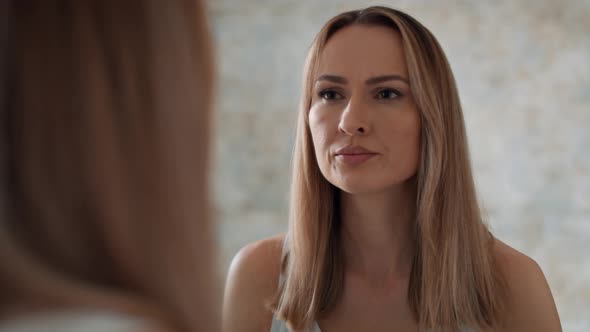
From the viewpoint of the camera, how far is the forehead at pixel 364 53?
144 centimetres

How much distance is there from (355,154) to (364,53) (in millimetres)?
245

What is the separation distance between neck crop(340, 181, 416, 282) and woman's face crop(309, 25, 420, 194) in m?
0.08

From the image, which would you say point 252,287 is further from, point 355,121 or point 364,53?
point 364,53

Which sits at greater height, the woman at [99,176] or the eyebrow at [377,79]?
the eyebrow at [377,79]

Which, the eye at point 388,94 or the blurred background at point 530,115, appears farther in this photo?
the blurred background at point 530,115

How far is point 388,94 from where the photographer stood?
57.1 inches

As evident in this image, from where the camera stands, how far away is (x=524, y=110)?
3.08m

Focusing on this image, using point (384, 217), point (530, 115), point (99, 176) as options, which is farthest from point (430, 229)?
point (530, 115)

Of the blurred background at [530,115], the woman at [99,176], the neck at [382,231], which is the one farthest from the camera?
the blurred background at [530,115]

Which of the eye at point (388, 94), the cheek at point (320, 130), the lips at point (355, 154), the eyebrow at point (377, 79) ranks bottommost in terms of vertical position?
the lips at point (355, 154)

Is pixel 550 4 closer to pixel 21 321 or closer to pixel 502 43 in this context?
pixel 502 43

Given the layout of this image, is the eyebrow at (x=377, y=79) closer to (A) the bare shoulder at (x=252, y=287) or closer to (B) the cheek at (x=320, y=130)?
(B) the cheek at (x=320, y=130)

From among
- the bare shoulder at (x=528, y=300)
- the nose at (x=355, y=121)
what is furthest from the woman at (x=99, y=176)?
the bare shoulder at (x=528, y=300)

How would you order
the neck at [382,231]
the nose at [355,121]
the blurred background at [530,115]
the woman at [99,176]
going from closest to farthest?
the woman at [99,176]
the nose at [355,121]
the neck at [382,231]
the blurred background at [530,115]
